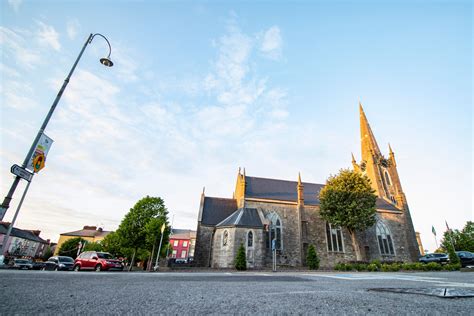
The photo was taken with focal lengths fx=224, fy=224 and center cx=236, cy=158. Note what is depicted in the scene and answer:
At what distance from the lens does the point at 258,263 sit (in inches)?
944

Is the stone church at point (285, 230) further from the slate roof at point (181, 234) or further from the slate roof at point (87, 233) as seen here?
the slate roof at point (87, 233)

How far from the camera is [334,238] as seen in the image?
3095 centimetres

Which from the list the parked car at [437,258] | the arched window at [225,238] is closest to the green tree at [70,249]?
the arched window at [225,238]

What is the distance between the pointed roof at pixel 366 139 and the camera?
141 feet

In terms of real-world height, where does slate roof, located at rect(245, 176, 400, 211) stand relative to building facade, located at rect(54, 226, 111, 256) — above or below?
above

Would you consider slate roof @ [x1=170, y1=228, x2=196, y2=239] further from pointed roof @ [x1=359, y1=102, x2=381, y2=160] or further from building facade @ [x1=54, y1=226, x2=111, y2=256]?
pointed roof @ [x1=359, y1=102, x2=381, y2=160]

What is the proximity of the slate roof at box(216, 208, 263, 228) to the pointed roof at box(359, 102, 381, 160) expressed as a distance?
28.0m

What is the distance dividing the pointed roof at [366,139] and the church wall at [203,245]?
3354 cm

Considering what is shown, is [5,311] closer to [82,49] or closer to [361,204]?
[82,49]

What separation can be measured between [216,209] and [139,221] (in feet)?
37.5

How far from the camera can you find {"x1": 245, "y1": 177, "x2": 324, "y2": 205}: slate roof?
3175cm

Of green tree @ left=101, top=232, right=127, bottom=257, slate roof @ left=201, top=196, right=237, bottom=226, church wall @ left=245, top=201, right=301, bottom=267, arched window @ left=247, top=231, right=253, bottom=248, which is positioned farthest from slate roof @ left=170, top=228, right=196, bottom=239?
arched window @ left=247, top=231, right=253, bottom=248

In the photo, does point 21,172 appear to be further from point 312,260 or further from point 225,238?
point 312,260

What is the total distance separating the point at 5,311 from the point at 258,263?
24248 millimetres
